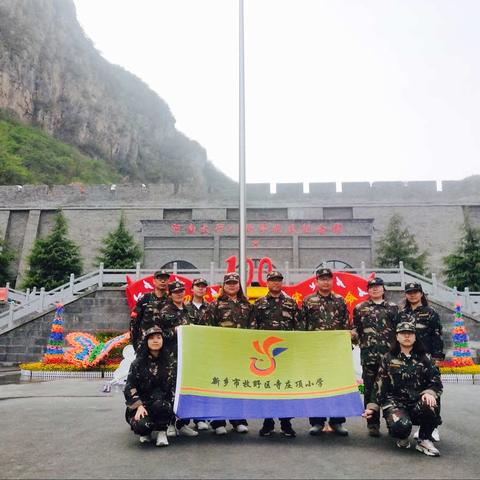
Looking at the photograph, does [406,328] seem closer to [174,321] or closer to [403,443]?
[403,443]

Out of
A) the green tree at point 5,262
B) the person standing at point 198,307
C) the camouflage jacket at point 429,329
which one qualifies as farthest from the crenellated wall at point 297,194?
the camouflage jacket at point 429,329

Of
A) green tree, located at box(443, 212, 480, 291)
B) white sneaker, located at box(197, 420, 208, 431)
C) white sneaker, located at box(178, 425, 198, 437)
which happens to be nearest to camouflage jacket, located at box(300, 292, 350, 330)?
white sneaker, located at box(197, 420, 208, 431)

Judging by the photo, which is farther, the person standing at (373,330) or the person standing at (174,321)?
the person standing at (373,330)

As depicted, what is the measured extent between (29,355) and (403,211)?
18212 millimetres

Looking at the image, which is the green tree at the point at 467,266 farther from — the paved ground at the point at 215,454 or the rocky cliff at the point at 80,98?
the rocky cliff at the point at 80,98

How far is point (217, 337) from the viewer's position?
4.22 metres

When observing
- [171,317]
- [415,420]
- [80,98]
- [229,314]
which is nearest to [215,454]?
[229,314]

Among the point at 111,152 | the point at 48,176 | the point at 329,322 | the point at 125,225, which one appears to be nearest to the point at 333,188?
the point at 125,225

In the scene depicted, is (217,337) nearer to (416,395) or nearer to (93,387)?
(416,395)

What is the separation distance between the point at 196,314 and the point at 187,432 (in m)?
1.31

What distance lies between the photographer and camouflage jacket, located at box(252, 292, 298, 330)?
453 centimetres

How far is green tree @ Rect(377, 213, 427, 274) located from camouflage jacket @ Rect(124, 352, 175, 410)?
17795mm

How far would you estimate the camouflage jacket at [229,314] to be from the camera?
4.62 m

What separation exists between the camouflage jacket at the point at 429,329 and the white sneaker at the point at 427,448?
3.40ft
